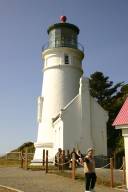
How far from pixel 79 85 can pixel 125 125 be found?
53.3 feet

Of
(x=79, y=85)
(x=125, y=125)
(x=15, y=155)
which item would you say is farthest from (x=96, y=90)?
(x=125, y=125)

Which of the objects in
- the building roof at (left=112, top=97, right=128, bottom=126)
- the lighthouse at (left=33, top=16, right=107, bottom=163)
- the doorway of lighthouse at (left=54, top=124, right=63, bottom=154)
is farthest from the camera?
the lighthouse at (left=33, top=16, right=107, bottom=163)

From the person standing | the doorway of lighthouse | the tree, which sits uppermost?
the tree

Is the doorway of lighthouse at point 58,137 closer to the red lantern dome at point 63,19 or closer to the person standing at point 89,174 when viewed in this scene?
the red lantern dome at point 63,19

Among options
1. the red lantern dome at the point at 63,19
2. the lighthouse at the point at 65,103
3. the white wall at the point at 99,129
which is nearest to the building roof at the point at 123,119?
the lighthouse at the point at 65,103

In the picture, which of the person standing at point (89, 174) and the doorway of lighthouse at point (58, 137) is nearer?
the person standing at point (89, 174)

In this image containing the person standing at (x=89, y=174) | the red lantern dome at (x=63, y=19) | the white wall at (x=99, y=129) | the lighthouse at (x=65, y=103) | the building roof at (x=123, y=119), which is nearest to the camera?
the person standing at (x=89, y=174)

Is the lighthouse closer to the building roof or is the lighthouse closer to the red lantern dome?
the red lantern dome

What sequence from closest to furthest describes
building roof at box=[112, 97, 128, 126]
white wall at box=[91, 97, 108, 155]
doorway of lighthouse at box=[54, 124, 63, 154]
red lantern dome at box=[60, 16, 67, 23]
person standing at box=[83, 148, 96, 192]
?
person standing at box=[83, 148, 96, 192] → building roof at box=[112, 97, 128, 126] → doorway of lighthouse at box=[54, 124, 63, 154] → white wall at box=[91, 97, 108, 155] → red lantern dome at box=[60, 16, 67, 23]

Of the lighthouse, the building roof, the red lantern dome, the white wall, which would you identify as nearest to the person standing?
the building roof

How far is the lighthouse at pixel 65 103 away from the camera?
27328 millimetres

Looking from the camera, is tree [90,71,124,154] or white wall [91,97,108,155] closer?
white wall [91,97,108,155]

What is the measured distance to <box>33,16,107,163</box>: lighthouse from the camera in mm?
27328

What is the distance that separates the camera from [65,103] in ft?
97.5
